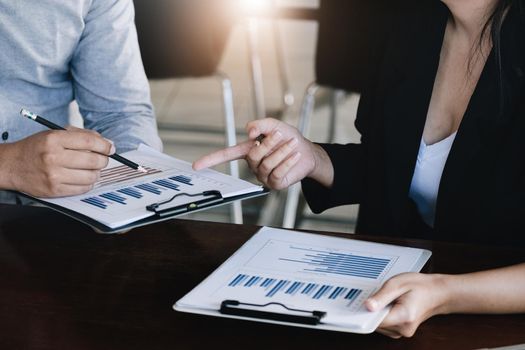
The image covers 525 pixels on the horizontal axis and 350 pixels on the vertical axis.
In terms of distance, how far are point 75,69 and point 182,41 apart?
117 centimetres

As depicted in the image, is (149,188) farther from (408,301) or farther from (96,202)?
(408,301)

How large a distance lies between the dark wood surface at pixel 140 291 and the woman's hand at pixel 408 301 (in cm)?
2

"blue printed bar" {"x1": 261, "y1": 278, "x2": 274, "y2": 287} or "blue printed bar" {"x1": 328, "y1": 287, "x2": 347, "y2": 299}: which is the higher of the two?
"blue printed bar" {"x1": 328, "y1": 287, "x2": 347, "y2": 299}

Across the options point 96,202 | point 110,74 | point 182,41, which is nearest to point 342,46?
point 182,41

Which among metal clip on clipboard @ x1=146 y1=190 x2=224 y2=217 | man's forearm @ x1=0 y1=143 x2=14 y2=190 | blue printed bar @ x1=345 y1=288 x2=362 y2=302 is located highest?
metal clip on clipboard @ x1=146 y1=190 x2=224 y2=217

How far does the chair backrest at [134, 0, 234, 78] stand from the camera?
2848 mm

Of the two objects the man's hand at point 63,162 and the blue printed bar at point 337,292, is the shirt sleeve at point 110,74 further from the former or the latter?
the blue printed bar at point 337,292

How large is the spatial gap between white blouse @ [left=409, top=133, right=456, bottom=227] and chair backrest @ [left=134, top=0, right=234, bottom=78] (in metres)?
1.56

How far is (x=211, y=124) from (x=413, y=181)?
300 cm

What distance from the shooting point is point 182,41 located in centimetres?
287

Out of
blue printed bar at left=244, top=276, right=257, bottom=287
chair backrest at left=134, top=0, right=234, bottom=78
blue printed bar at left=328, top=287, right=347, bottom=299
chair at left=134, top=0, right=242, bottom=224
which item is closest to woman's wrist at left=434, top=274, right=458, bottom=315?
blue printed bar at left=328, top=287, right=347, bottom=299

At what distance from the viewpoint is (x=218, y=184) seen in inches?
47.9

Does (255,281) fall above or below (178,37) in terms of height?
above

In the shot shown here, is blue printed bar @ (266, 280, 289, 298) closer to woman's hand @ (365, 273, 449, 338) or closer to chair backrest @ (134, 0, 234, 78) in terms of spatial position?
woman's hand @ (365, 273, 449, 338)
